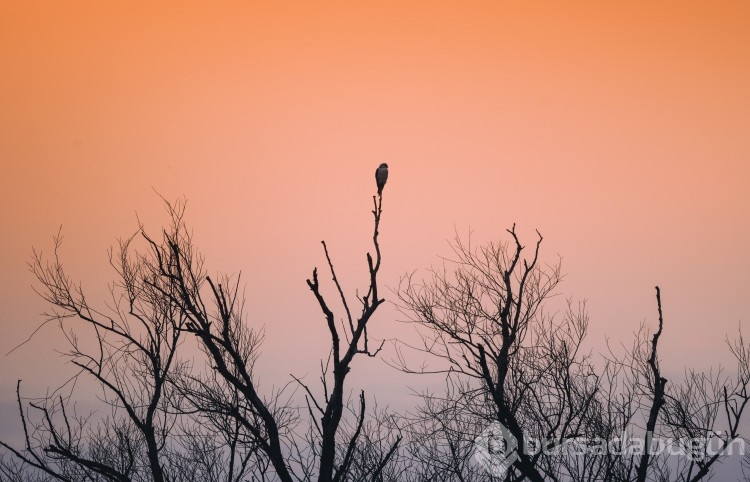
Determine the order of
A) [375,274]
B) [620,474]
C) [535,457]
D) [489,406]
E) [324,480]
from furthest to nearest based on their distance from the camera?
[489,406], [620,474], [535,457], [375,274], [324,480]

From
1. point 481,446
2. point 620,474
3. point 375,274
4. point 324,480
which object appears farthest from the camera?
point 481,446

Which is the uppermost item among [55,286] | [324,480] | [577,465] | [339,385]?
[55,286]

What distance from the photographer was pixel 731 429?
10.8 metres

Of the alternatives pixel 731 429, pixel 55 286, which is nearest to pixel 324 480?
pixel 731 429

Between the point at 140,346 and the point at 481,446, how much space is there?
6038 millimetres

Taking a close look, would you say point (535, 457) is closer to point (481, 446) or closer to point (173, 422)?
point (481, 446)

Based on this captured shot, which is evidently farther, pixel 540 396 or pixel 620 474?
pixel 540 396

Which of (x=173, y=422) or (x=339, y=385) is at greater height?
(x=173, y=422)
